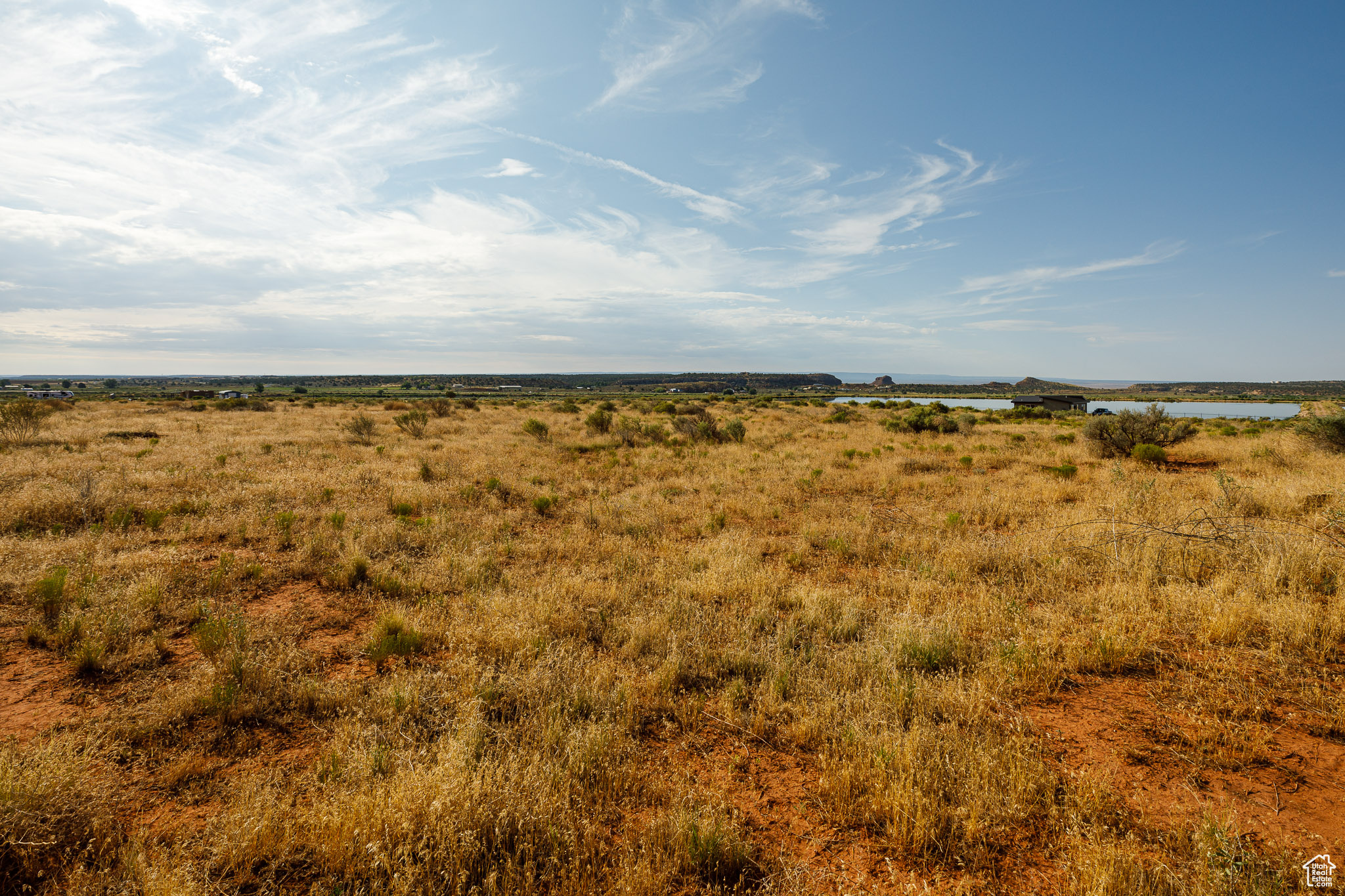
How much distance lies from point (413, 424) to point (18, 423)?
559 inches

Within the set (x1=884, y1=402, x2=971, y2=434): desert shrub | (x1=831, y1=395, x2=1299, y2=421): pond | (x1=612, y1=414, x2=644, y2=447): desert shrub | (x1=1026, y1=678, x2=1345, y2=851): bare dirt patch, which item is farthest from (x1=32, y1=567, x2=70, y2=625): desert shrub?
(x1=831, y1=395, x2=1299, y2=421): pond

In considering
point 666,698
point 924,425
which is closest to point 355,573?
point 666,698

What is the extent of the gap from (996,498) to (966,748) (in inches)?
381

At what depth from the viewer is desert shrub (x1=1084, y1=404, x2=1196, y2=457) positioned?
60.5 feet

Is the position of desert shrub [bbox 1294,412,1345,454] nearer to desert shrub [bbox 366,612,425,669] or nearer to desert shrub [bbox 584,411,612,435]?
desert shrub [bbox 366,612,425,669]

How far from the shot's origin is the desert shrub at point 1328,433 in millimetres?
15930

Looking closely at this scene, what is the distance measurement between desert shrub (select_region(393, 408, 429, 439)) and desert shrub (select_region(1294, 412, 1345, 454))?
112 feet

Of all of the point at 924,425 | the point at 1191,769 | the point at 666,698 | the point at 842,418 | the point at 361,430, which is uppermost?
the point at 842,418

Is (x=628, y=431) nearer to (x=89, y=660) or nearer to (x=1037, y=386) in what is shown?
(x=89, y=660)

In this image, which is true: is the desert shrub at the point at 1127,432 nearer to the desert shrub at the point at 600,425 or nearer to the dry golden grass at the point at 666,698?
the dry golden grass at the point at 666,698

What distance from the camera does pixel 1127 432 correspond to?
1867cm

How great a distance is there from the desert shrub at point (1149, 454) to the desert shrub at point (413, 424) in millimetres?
28327

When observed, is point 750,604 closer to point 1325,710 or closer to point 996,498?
point 1325,710

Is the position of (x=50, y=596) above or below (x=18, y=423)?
below
